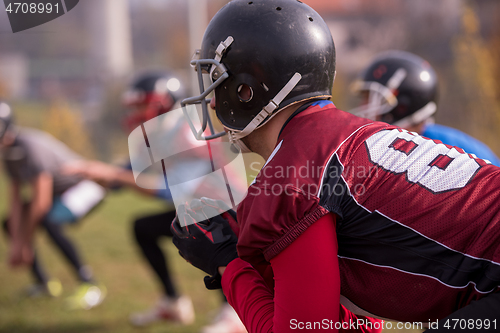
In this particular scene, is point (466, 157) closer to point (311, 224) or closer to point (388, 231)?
point (388, 231)

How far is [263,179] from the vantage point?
1.40 metres

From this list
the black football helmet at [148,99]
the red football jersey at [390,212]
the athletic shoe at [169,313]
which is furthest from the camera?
the black football helmet at [148,99]

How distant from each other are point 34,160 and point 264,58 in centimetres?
430

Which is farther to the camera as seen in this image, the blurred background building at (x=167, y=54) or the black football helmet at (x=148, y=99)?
the blurred background building at (x=167, y=54)

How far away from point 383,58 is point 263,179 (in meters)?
2.94

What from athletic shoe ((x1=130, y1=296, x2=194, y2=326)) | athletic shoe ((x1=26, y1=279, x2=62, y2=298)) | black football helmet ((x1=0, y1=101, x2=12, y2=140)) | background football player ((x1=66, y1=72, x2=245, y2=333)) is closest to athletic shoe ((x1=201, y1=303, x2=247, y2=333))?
background football player ((x1=66, y1=72, x2=245, y2=333))

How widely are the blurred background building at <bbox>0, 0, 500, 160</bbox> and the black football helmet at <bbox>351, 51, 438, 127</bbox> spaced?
9000mm

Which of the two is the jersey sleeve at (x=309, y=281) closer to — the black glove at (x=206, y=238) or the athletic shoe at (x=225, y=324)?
the black glove at (x=206, y=238)

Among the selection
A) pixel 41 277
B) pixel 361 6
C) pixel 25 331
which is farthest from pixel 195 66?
pixel 361 6

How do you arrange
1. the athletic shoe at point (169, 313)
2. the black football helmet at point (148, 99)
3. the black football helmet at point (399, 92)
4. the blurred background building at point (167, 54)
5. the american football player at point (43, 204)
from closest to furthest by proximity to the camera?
the black football helmet at point (399, 92), the athletic shoe at point (169, 313), the black football helmet at point (148, 99), the american football player at point (43, 204), the blurred background building at point (167, 54)

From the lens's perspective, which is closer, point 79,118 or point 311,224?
point 311,224

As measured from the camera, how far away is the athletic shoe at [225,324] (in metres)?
3.97

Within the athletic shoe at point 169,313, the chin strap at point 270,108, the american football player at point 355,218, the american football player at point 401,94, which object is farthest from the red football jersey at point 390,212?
the athletic shoe at point 169,313

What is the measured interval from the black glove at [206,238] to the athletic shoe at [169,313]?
2.65 meters
